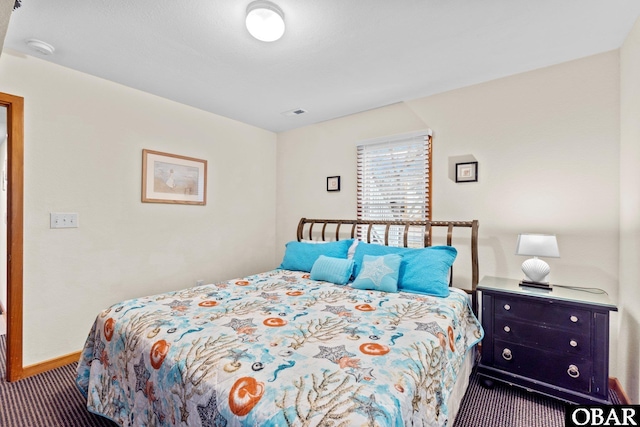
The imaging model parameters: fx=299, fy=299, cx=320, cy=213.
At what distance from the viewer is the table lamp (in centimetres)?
217

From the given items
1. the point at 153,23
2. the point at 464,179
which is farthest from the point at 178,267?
the point at 464,179

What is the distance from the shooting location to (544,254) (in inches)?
85.1

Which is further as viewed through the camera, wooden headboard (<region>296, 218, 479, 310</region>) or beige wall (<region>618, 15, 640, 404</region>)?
wooden headboard (<region>296, 218, 479, 310</region>)

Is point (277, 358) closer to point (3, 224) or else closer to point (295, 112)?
point (295, 112)

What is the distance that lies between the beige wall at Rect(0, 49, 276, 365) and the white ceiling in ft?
0.86

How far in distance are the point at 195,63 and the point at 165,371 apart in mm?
2233

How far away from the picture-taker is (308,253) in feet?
10.4

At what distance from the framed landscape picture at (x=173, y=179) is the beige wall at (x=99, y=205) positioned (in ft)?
0.24

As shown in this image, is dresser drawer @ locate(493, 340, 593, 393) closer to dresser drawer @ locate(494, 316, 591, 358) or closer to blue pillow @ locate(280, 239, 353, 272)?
dresser drawer @ locate(494, 316, 591, 358)

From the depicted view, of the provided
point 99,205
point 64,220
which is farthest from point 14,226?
point 99,205

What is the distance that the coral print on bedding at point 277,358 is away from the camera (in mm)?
1049

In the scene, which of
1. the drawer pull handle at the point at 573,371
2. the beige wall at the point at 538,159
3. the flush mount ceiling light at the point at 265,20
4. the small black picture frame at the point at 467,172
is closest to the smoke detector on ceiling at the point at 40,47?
the flush mount ceiling light at the point at 265,20

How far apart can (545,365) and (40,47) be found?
424 cm

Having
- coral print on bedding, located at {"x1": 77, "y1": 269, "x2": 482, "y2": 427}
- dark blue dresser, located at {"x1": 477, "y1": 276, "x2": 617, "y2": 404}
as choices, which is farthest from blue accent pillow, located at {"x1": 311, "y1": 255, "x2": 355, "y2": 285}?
dark blue dresser, located at {"x1": 477, "y1": 276, "x2": 617, "y2": 404}
